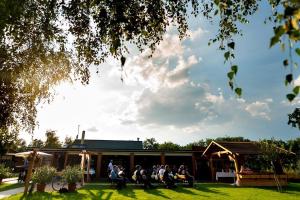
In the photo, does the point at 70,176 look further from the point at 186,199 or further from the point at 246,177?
the point at 246,177

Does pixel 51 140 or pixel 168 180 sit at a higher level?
pixel 51 140

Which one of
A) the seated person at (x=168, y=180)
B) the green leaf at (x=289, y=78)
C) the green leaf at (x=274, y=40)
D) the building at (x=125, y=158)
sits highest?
the building at (x=125, y=158)

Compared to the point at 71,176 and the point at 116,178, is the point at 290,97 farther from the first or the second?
the point at 116,178

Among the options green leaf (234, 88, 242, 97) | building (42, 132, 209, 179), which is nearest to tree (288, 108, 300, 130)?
building (42, 132, 209, 179)

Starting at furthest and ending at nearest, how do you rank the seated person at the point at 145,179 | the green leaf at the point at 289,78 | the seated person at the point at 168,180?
1. the seated person at the point at 168,180
2. the seated person at the point at 145,179
3. the green leaf at the point at 289,78

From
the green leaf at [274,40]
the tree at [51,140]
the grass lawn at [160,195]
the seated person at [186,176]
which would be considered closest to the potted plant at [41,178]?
the grass lawn at [160,195]

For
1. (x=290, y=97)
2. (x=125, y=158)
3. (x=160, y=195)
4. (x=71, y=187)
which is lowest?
(x=160, y=195)

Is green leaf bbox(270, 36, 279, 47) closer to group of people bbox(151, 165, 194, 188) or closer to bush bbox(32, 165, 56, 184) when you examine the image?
bush bbox(32, 165, 56, 184)

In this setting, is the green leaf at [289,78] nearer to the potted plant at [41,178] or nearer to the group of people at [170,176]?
the potted plant at [41,178]

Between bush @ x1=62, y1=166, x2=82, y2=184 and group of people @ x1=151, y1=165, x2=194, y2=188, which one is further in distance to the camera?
group of people @ x1=151, y1=165, x2=194, y2=188

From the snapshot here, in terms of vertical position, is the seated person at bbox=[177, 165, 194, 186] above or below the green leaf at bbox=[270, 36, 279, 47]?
below

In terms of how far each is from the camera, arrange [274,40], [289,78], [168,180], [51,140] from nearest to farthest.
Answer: [274,40] → [289,78] → [168,180] → [51,140]

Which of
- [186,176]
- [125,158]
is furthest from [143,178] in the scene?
[125,158]

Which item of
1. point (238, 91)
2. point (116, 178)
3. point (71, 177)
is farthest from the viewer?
point (116, 178)
